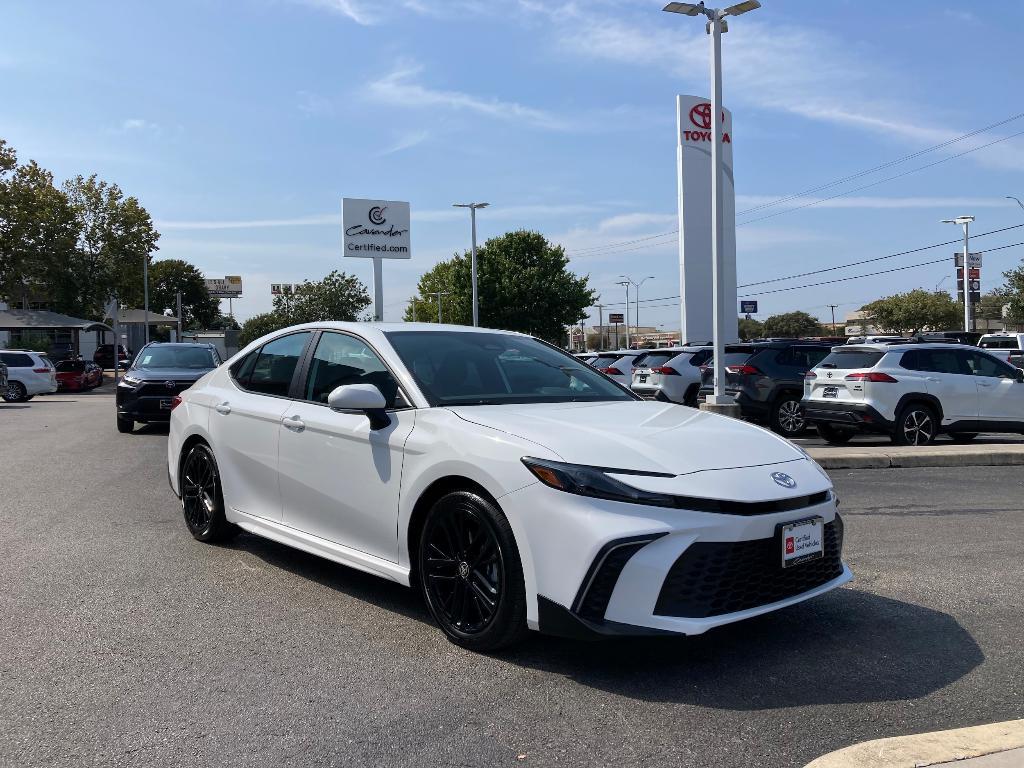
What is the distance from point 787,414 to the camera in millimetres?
15062

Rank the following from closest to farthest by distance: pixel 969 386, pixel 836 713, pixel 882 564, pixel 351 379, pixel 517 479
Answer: pixel 836 713 < pixel 517 479 < pixel 351 379 < pixel 882 564 < pixel 969 386

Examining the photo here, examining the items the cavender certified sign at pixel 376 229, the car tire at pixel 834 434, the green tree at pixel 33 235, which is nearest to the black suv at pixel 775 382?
the car tire at pixel 834 434

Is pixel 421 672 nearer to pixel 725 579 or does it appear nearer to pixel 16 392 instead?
pixel 725 579

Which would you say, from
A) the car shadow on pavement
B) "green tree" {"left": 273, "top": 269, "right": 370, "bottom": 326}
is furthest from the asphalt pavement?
"green tree" {"left": 273, "top": 269, "right": 370, "bottom": 326}

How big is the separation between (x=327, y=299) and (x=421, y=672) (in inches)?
3256

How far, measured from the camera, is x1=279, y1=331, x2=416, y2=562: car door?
4.50 m

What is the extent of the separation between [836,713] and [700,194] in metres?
29.7

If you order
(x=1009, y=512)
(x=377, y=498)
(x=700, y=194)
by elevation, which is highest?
(x=700, y=194)

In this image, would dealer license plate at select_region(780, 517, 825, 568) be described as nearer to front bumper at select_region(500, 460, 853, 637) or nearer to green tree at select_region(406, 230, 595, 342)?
front bumper at select_region(500, 460, 853, 637)

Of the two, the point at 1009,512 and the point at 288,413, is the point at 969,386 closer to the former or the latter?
the point at 1009,512

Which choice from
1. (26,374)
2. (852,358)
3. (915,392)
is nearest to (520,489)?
(852,358)

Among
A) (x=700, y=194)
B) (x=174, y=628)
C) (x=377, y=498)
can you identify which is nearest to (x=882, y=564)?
(x=377, y=498)

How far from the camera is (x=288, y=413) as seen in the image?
534 cm

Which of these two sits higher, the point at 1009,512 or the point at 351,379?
the point at 351,379
